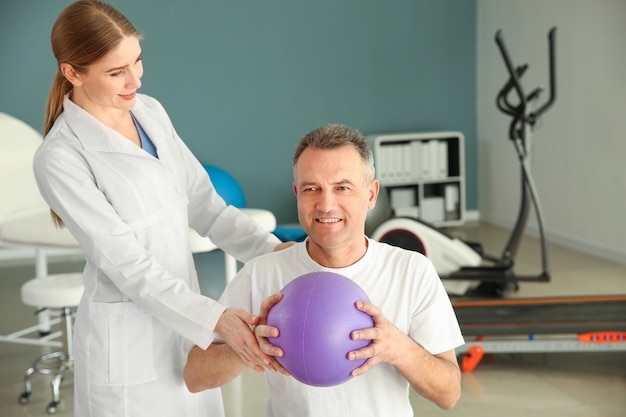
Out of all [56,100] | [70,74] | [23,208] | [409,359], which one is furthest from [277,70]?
[409,359]

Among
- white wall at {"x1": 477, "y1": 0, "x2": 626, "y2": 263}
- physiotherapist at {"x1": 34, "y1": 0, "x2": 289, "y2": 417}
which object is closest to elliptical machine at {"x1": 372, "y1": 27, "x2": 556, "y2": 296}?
white wall at {"x1": 477, "y1": 0, "x2": 626, "y2": 263}

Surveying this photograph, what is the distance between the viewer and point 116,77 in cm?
181

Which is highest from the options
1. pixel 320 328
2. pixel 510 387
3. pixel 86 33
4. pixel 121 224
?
pixel 86 33

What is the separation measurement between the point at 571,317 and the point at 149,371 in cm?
223

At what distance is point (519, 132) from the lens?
470cm

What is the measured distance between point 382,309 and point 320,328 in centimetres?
24

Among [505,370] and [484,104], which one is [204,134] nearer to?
[484,104]

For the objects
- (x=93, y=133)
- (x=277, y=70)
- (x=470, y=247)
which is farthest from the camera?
(x=277, y=70)

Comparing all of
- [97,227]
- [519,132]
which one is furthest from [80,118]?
[519,132]

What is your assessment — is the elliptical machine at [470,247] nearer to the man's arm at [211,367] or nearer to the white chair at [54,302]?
the white chair at [54,302]

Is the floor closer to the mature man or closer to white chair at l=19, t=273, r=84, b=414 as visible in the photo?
white chair at l=19, t=273, r=84, b=414

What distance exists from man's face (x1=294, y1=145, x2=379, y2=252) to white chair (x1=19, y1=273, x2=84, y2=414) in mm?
2073

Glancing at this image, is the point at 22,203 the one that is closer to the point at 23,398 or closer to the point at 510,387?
the point at 23,398

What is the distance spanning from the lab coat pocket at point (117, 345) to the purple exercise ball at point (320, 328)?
48cm
